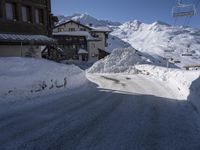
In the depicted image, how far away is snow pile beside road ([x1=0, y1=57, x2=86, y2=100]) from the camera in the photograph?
41.7ft

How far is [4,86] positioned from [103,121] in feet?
19.3

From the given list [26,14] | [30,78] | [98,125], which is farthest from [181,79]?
[26,14]

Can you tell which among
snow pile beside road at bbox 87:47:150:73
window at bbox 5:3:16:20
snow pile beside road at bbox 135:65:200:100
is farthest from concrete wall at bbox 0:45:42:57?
snow pile beside road at bbox 87:47:150:73

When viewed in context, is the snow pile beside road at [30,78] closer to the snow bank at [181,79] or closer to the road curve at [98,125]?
the road curve at [98,125]

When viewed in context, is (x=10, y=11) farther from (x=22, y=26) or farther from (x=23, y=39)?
(x=23, y=39)

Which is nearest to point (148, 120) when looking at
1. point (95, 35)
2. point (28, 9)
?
point (28, 9)

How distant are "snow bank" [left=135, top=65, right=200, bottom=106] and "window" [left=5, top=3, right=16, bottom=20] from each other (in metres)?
14.7

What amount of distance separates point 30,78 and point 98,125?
695 centimetres

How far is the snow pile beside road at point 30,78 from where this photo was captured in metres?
12.7

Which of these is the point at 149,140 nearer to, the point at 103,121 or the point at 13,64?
the point at 103,121

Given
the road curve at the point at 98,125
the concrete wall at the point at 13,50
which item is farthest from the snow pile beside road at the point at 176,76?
the concrete wall at the point at 13,50

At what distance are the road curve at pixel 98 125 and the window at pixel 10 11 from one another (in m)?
12.5

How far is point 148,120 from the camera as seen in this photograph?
9250mm

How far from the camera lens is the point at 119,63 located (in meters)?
37.9
